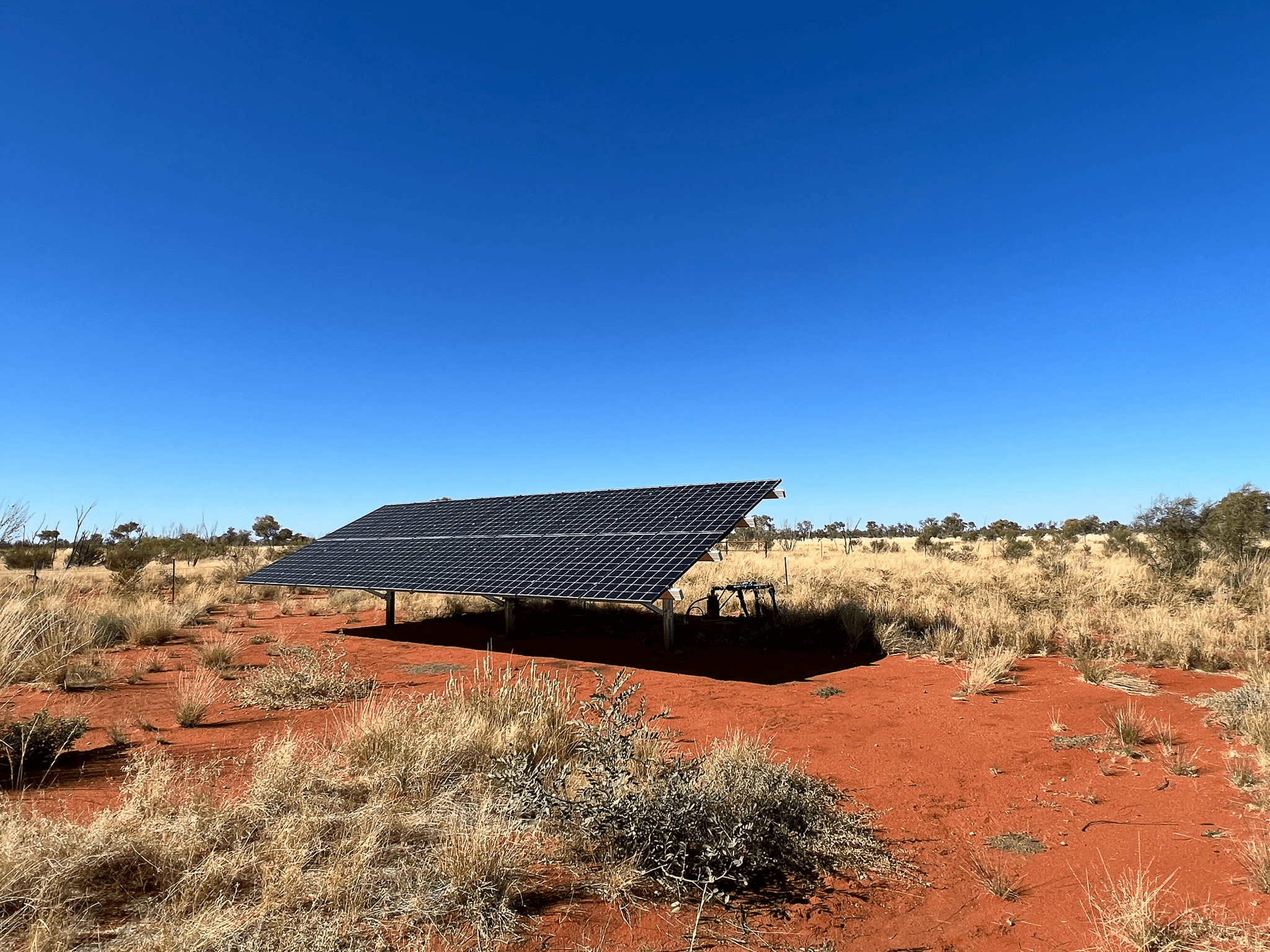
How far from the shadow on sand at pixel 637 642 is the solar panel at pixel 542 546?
1.54 meters

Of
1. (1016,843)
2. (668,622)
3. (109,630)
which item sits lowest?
(1016,843)

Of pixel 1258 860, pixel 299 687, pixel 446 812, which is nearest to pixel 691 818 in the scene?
pixel 446 812

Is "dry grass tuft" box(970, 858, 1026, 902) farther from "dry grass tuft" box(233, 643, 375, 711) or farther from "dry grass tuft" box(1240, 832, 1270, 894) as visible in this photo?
"dry grass tuft" box(233, 643, 375, 711)

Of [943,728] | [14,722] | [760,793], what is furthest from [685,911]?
[14,722]

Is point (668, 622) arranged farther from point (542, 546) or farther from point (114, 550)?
point (114, 550)

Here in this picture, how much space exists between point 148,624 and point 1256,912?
18547 millimetres

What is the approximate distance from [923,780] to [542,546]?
10.8 meters

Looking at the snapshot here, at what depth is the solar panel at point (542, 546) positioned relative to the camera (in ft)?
42.0

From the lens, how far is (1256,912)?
396cm

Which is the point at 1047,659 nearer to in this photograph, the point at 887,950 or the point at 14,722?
the point at 887,950

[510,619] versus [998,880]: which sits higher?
[510,619]

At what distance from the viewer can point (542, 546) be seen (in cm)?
1584

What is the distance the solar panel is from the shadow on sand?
154 centimetres

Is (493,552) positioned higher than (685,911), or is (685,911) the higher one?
(493,552)
